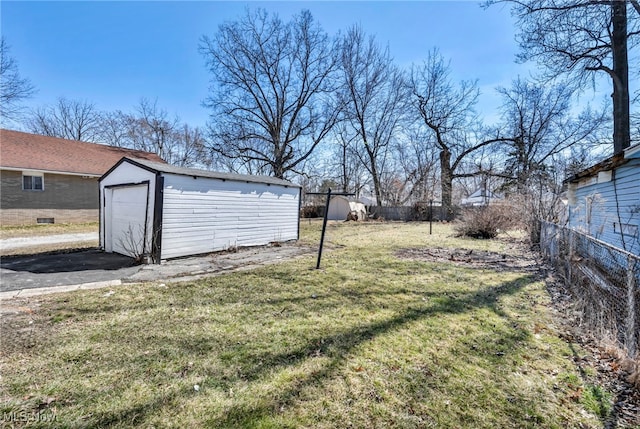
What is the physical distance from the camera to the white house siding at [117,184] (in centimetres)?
641

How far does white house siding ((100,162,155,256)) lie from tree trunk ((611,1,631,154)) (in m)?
15.7

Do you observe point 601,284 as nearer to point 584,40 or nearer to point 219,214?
point 219,214

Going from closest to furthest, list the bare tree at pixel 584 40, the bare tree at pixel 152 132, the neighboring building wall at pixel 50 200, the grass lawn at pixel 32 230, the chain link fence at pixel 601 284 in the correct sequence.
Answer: the chain link fence at pixel 601 284 < the bare tree at pixel 584 40 < the grass lawn at pixel 32 230 < the neighboring building wall at pixel 50 200 < the bare tree at pixel 152 132

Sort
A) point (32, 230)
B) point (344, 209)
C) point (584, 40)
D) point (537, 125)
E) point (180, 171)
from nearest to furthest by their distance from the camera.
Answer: point (180, 171), point (584, 40), point (32, 230), point (537, 125), point (344, 209)

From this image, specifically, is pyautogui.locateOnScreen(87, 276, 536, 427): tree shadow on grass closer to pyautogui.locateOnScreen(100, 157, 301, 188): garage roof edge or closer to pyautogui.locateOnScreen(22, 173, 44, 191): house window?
pyautogui.locateOnScreen(100, 157, 301, 188): garage roof edge

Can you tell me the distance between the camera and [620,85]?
10.5 meters

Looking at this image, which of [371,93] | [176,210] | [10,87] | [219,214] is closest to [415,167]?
[371,93]

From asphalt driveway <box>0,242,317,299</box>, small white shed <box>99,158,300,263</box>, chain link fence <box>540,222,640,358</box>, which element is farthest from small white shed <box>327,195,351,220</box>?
chain link fence <box>540,222,640,358</box>

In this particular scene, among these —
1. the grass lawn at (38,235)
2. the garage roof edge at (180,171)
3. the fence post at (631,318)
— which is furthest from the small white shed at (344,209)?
the fence post at (631,318)

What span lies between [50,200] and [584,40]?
25.7 metres

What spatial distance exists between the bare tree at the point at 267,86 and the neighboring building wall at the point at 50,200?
9.80 m

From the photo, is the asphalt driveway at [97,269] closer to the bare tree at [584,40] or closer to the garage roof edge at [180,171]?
the garage roof edge at [180,171]

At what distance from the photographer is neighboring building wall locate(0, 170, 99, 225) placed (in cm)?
1328

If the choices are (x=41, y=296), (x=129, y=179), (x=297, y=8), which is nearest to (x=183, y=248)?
(x=129, y=179)
